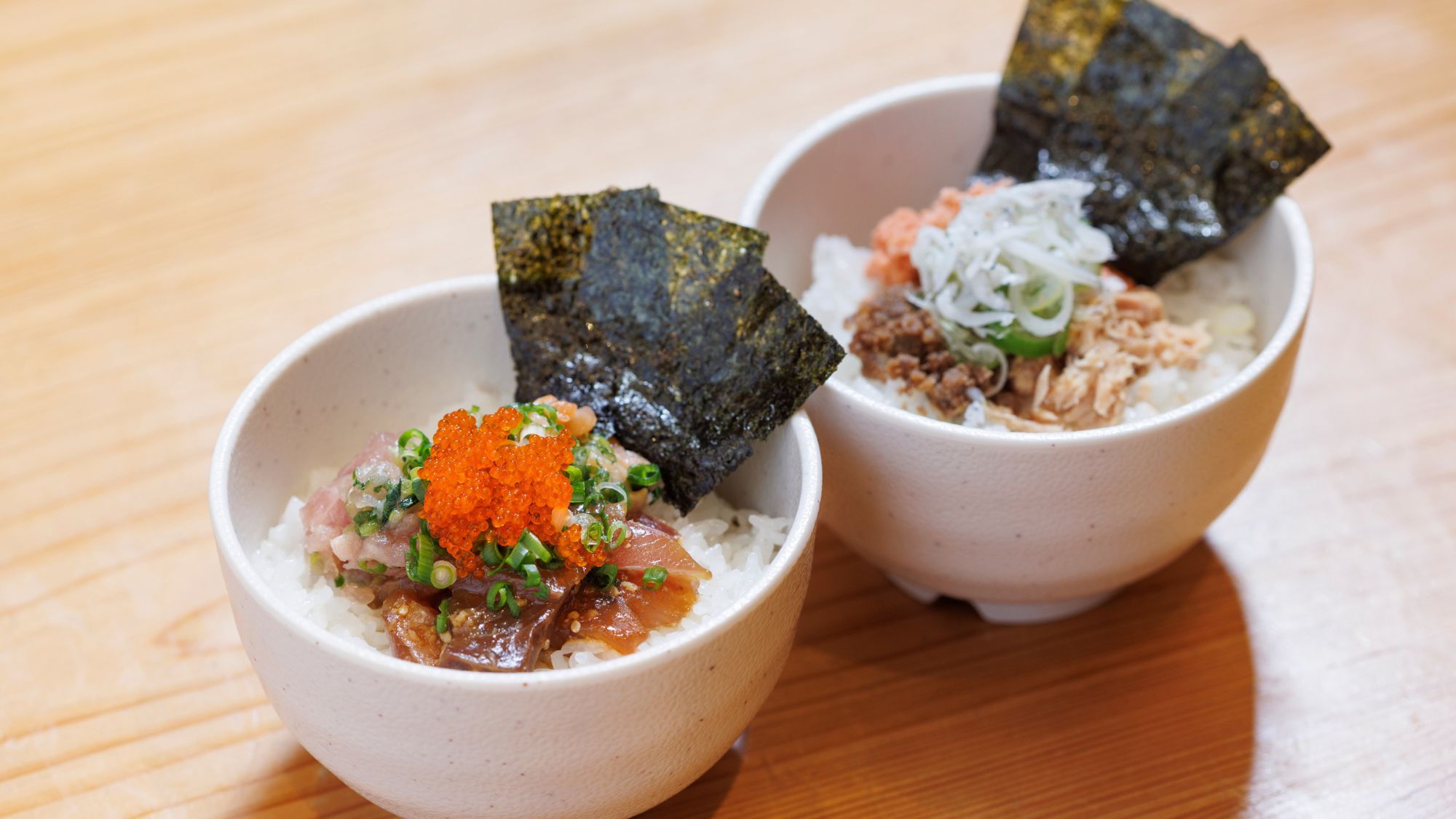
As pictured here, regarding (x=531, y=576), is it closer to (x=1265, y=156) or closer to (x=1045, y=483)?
(x=1045, y=483)

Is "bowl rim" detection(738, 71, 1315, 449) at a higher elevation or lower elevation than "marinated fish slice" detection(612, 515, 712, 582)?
higher

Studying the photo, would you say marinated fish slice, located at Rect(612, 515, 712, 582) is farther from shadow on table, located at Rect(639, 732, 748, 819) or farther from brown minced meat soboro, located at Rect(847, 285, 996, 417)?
brown minced meat soboro, located at Rect(847, 285, 996, 417)

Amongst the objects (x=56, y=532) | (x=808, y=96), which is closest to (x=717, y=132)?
(x=808, y=96)

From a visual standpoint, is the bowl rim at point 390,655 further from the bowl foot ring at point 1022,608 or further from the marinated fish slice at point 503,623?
the bowl foot ring at point 1022,608

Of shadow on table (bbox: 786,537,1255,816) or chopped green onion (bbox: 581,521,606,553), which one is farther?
shadow on table (bbox: 786,537,1255,816)

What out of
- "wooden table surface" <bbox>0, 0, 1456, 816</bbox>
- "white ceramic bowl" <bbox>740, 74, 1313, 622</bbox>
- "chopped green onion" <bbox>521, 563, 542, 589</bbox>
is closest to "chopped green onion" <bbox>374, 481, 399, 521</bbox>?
"chopped green onion" <bbox>521, 563, 542, 589</bbox>
